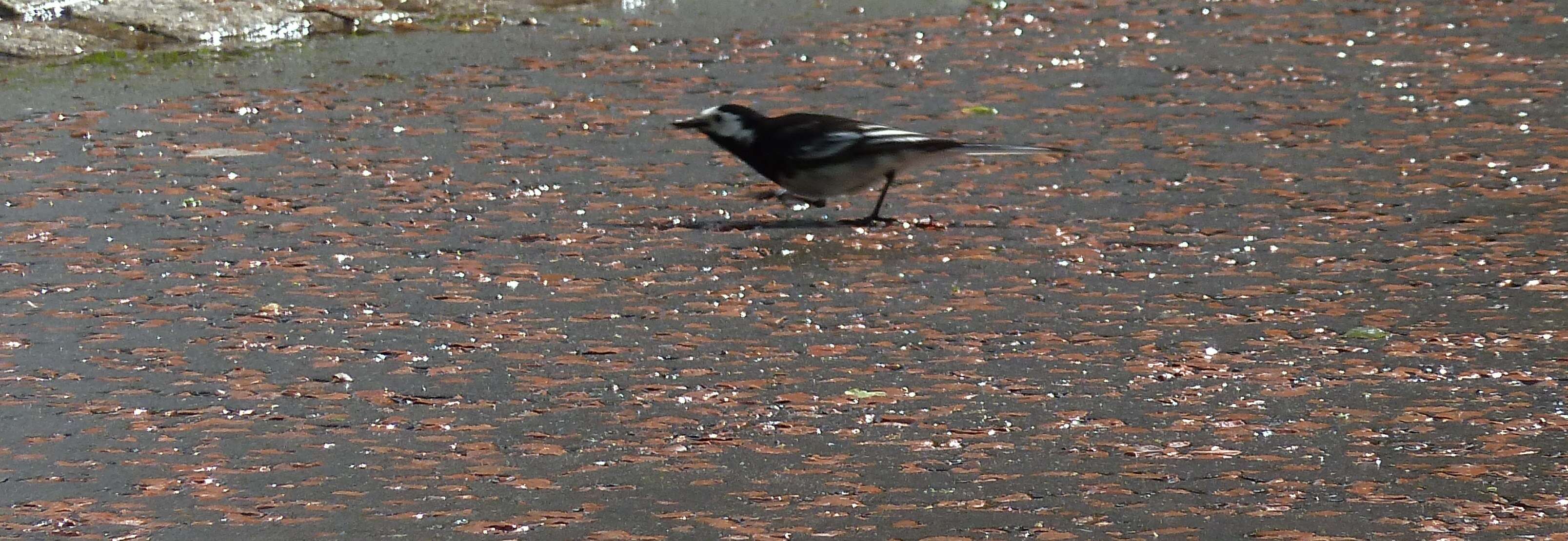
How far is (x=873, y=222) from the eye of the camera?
643cm

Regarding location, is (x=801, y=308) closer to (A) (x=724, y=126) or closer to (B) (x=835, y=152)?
(B) (x=835, y=152)

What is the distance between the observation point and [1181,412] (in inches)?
170

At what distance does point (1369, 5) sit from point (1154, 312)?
5.36m

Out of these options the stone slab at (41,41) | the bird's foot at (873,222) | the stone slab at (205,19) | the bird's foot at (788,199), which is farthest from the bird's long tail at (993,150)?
the stone slab at (41,41)

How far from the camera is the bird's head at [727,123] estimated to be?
668cm

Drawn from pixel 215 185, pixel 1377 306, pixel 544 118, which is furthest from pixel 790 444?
pixel 544 118

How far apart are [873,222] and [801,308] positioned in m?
1.14

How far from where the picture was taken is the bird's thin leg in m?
6.43

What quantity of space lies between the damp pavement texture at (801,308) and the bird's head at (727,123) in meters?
0.21

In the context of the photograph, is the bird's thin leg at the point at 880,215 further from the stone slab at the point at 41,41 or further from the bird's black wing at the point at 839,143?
the stone slab at the point at 41,41

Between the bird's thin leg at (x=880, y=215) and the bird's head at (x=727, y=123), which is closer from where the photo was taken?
the bird's thin leg at (x=880, y=215)

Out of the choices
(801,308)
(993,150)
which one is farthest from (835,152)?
(801,308)

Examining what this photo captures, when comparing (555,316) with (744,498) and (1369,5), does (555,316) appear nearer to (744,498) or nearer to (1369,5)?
(744,498)

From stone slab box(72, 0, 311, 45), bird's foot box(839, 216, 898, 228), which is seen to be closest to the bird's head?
bird's foot box(839, 216, 898, 228)
